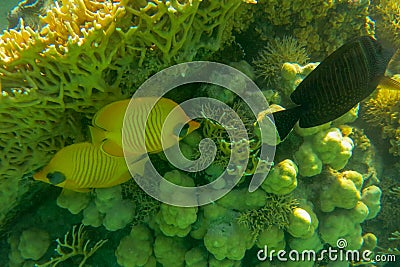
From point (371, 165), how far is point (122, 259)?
2586 millimetres

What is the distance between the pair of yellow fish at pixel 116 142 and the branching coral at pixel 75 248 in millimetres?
810

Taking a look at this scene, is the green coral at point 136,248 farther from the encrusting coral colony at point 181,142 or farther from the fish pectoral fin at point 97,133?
the fish pectoral fin at point 97,133

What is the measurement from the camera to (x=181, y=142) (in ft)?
7.64

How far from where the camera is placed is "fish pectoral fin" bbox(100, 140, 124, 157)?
2.00 meters

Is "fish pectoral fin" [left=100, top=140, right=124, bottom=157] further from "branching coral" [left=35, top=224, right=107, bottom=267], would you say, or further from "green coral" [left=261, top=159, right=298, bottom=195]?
"branching coral" [left=35, top=224, right=107, bottom=267]

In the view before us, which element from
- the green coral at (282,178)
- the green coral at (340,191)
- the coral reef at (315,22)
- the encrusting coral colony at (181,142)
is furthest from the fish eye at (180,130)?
the green coral at (340,191)

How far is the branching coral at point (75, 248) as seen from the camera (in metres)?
2.79

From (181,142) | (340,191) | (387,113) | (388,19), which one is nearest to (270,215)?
(340,191)

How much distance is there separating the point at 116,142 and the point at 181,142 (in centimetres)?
52

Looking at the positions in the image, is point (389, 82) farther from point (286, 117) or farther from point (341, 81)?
point (286, 117)

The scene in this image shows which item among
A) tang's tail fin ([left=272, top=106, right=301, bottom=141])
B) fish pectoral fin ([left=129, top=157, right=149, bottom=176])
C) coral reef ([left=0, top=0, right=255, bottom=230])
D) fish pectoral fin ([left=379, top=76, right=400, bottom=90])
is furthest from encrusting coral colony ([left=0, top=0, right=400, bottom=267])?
fish pectoral fin ([left=379, top=76, right=400, bottom=90])

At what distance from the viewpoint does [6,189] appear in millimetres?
2605

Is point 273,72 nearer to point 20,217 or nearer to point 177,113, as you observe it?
point 177,113

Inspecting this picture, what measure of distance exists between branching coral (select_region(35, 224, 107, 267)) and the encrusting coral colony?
14 mm
